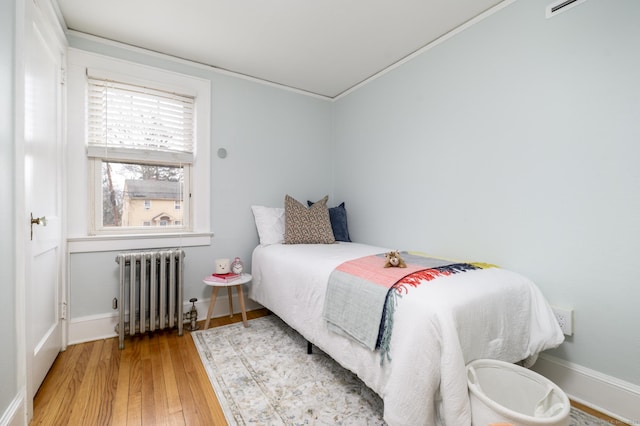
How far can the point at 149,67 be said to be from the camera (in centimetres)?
242

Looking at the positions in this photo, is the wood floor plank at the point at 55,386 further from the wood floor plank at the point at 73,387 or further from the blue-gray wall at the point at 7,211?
the blue-gray wall at the point at 7,211

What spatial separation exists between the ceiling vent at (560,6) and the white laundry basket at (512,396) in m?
1.93

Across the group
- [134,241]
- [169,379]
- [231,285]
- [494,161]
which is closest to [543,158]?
[494,161]

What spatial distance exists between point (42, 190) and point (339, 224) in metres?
2.29

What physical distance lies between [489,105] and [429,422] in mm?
1915

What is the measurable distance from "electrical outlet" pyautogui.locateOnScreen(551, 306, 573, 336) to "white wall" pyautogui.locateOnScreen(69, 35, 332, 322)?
7.74ft

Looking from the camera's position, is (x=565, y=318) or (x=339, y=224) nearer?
(x=565, y=318)

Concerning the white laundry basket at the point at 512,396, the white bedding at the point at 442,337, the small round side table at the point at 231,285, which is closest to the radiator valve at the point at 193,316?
the small round side table at the point at 231,285

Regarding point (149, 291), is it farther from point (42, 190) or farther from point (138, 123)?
point (138, 123)

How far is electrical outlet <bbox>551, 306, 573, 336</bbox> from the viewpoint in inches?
60.7

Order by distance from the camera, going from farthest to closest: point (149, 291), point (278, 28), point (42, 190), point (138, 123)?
point (138, 123) → point (149, 291) → point (278, 28) → point (42, 190)

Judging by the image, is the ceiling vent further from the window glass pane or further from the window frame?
the window glass pane

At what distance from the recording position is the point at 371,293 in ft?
4.60

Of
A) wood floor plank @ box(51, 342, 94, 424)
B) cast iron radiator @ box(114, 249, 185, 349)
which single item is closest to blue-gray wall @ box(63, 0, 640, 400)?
cast iron radiator @ box(114, 249, 185, 349)
